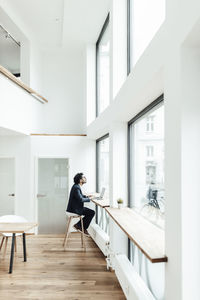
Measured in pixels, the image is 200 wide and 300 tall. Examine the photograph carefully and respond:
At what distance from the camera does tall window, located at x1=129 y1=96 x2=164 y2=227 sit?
9.87ft

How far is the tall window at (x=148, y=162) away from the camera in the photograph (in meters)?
3.01

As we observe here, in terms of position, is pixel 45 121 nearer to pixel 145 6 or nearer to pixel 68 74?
pixel 68 74

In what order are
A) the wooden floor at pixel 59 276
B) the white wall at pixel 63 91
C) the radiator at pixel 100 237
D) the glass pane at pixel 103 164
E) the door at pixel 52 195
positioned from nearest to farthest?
the wooden floor at pixel 59 276 → the radiator at pixel 100 237 → the glass pane at pixel 103 164 → the door at pixel 52 195 → the white wall at pixel 63 91

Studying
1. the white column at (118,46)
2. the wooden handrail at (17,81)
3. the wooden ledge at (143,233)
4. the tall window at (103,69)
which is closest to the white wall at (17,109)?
the wooden handrail at (17,81)

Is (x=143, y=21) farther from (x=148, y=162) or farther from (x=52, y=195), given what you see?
(x=52, y=195)

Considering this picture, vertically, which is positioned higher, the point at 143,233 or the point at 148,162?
the point at 148,162

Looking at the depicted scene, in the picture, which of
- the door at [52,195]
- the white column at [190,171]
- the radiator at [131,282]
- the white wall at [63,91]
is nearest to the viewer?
the white column at [190,171]

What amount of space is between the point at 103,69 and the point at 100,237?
335 cm

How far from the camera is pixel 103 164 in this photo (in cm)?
650

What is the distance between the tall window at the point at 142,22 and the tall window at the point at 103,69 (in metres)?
1.73

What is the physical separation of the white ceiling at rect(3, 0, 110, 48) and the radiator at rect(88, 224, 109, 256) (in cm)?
388

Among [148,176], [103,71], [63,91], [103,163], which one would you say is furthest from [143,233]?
[63,91]

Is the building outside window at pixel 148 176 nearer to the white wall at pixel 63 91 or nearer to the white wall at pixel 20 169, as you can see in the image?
the white wall at pixel 20 169

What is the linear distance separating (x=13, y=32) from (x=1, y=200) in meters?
3.72
